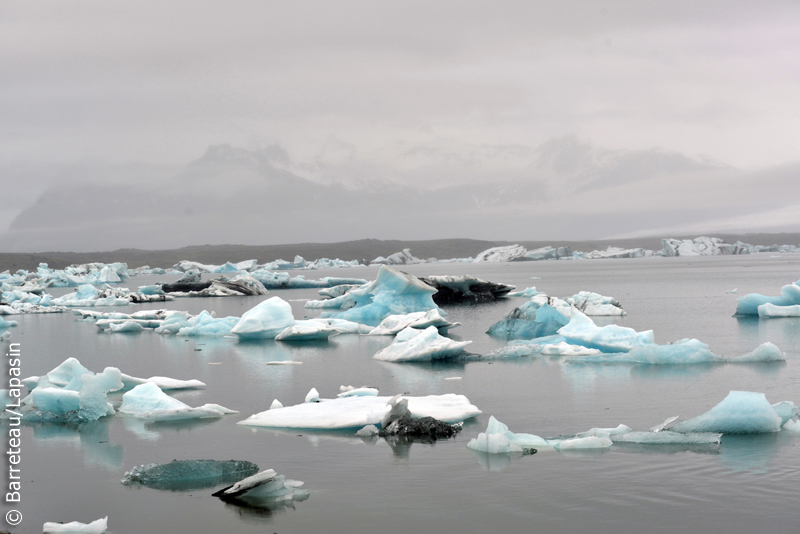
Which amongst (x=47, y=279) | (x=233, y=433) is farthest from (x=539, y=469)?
(x=47, y=279)

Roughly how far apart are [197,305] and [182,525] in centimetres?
2765

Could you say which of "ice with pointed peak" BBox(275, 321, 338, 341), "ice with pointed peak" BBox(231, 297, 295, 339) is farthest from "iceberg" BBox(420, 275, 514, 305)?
"ice with pointed peak" BBox(275, 321, 338, 341)

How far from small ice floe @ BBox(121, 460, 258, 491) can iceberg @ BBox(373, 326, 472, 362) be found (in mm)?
7163

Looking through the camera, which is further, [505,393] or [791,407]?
[505,393]

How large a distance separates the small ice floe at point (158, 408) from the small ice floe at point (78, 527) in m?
3.47

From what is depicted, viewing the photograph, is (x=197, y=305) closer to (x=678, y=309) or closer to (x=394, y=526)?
(x=678, y=309)

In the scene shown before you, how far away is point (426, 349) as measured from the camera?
1299 centimetres

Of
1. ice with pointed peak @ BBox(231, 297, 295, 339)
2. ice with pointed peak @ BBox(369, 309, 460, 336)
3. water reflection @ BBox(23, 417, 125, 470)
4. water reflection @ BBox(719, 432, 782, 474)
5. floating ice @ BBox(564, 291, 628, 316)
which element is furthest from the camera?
floating ice @ BBox(564, 291, 628, 316)

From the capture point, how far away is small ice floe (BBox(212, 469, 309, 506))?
528 centimetres

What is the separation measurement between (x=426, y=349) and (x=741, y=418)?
265 inches

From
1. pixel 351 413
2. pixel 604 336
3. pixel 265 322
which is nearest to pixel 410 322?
pixel 265 322

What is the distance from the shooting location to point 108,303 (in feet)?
103

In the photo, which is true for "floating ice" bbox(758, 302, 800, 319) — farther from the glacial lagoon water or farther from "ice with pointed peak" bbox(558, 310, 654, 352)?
the glacial lagoon water

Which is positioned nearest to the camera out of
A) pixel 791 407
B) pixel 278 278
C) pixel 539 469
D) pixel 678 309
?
pixel 539 469
